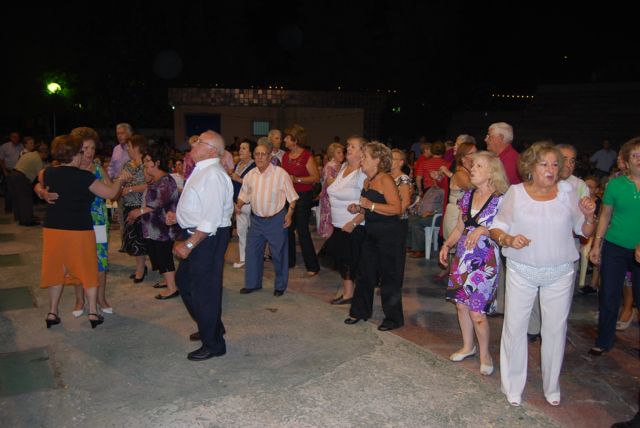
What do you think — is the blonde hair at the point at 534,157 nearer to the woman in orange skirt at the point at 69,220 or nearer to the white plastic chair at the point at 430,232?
the woman in orange skirt at the point at 69,220

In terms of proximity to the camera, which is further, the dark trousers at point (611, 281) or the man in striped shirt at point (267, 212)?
the man in striped shirt at point (267, 212)

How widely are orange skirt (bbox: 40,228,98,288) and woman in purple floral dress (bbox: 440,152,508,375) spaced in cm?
320

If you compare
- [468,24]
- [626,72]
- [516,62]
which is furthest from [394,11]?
[626,72]

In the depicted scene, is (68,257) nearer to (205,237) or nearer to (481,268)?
(205,237)

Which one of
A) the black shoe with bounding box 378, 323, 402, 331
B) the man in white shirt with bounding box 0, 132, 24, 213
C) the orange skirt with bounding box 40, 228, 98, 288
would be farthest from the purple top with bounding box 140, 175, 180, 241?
the man in white shirt with bounding box 0, 132, 24, 213

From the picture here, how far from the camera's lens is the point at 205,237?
14.9ft

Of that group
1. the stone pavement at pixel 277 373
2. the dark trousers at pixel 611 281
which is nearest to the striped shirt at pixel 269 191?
the stone pavement at pixel 277 373

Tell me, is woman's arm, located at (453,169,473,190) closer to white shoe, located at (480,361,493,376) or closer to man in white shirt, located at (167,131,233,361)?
white shoe, located at (480,361,493,376)

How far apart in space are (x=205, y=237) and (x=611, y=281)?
338 centimetres

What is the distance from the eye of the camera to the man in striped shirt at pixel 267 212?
20.8ft

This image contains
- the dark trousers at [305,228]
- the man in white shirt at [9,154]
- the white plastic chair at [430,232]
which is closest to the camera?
the dark trousers at [305,228]

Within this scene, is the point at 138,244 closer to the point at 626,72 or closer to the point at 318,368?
the point at 318,368

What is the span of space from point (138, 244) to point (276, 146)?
2544 millimetres

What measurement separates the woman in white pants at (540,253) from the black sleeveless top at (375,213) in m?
1.42
